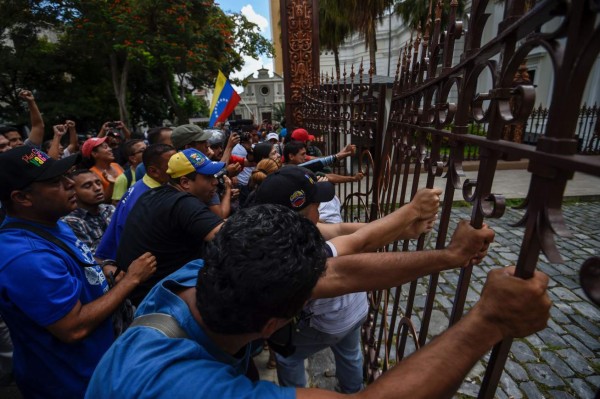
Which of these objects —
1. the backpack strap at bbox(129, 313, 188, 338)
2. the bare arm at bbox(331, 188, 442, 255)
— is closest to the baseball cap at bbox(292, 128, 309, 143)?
the bare arm at bbox(331, 188, 442, 255)

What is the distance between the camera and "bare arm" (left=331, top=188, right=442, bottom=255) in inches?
61.2

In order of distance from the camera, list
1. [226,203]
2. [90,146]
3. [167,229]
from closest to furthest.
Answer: [167,229]
[226,203]
[90,146]

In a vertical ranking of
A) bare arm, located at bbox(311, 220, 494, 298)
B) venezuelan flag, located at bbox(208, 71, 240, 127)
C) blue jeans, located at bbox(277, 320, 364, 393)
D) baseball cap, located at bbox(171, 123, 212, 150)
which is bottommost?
blue jeans, located at bbox(277, 320, 364, 393)

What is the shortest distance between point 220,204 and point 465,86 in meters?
2.51

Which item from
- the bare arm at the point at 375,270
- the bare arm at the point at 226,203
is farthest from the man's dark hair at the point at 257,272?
the bare arm at the point at 226,203

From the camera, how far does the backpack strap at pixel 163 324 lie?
3.17 feet

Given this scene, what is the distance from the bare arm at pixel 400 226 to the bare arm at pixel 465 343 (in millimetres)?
724

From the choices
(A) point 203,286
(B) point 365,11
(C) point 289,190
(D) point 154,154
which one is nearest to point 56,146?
(D) point 154,154

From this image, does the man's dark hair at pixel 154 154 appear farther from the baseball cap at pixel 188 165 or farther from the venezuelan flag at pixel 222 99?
the venezuelan flag at pixel 222 99

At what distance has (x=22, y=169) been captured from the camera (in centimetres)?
161

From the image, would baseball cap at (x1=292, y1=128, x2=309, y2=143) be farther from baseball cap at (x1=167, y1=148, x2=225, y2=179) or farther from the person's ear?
the person's ear

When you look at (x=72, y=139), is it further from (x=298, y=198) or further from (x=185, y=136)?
(x=298, y=198)

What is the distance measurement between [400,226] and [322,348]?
103cm

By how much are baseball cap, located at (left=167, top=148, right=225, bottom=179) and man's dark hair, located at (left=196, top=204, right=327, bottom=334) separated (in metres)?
1.45
